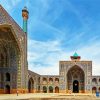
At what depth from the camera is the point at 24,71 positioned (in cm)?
3728

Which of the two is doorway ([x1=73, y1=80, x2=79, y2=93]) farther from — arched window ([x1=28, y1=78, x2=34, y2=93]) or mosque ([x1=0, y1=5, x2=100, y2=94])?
arched window ([x1=28, y1=78, x2=34, y2=93])

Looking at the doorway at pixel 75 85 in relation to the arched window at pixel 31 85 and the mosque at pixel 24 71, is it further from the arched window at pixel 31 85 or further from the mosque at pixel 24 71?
the arched window at pixel 31 85

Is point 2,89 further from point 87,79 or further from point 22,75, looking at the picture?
point 87,79

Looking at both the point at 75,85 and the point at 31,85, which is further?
the point at 75,85

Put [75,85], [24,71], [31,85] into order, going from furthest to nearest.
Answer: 1. [75,85]
2. [31,85]
3. [24,71]

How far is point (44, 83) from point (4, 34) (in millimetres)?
17772

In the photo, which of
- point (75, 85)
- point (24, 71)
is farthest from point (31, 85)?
point (75, 85)

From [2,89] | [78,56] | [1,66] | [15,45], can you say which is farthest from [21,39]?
[78,56]

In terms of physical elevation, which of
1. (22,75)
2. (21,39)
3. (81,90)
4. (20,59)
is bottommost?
(81,90)

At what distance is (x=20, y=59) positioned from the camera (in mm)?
36031

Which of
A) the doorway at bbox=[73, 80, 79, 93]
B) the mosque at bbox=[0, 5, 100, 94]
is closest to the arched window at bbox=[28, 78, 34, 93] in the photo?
the mosque at bbox=[0, 5, 100, 94]

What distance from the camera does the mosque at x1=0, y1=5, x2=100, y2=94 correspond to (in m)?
34.7

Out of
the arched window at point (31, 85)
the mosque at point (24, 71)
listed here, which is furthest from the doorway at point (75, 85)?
the arched window at point (31, 85)

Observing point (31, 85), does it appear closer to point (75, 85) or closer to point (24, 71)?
point (24, 71)
